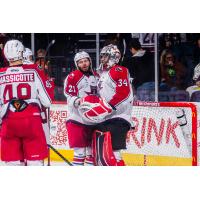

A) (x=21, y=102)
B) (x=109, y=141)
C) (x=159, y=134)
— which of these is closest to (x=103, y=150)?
(x=109, y=141)

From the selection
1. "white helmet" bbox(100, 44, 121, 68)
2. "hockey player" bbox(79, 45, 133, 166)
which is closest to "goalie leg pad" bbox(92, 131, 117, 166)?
"hockey player" bbox(79, 45, 133, 166)

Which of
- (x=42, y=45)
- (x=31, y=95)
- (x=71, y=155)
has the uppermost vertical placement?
(x=42, y=45)

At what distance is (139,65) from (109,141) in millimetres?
720

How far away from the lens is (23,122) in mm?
6148

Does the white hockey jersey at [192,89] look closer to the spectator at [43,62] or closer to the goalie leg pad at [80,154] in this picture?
the goalie leg pad at [80,154]

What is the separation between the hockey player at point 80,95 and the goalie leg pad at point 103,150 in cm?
Result: 5

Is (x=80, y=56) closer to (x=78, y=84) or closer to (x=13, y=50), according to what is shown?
(x=78, y=84)

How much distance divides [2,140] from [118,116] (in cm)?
106

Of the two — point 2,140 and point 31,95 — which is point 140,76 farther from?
point 2,140

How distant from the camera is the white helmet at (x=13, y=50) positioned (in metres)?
6.11

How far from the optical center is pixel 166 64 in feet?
19.9

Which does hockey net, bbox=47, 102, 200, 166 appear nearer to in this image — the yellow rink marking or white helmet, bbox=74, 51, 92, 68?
the yellow rink marking

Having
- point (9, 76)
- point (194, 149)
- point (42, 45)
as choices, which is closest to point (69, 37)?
point (42, 45)

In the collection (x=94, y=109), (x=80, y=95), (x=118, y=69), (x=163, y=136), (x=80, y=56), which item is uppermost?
(x=80, y=56)
